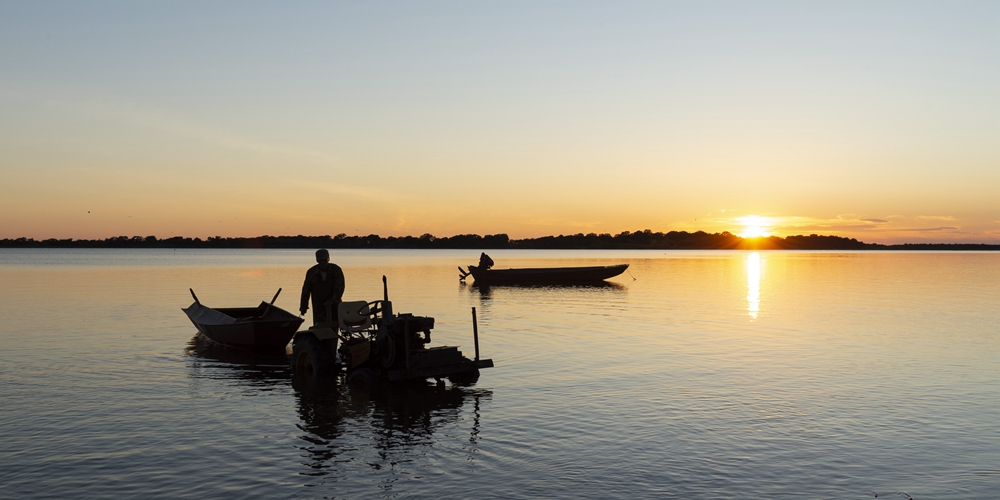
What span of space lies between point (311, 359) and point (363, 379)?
1743mm

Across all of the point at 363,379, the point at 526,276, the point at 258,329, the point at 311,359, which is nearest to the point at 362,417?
the point at 363,379

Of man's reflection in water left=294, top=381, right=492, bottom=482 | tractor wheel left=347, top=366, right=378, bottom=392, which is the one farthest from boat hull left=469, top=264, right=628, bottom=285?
tractor wheel left=347, top=366, right=378, bottom=392

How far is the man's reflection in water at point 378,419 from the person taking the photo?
10062 mm

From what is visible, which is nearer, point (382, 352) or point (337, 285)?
point (382, 352)

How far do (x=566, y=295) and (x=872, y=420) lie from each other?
3256cm

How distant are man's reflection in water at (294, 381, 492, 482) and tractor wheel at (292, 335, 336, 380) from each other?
0.32 meters

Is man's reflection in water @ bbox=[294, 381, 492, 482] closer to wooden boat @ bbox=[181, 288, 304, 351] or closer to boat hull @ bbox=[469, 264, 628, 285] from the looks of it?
wooden boat @ bbox=[181, 288, 304, 351]

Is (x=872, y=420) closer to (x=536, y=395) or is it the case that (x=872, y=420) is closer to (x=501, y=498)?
(x=536, y=395)

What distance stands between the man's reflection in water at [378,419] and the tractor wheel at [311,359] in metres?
0.32

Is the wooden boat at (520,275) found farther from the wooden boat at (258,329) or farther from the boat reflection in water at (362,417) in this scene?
the boat reflection in water at (362,417)

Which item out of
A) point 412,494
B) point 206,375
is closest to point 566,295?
point 206,375

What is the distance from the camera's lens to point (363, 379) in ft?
46.9

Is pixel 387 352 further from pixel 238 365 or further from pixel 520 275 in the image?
pixel 520 275

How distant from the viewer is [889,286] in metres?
51.6
